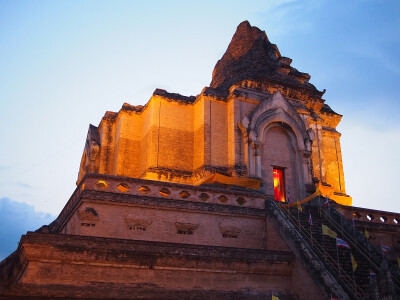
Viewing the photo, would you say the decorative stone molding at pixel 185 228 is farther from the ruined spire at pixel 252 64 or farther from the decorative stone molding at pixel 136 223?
the ruined spire at pixel 252 64

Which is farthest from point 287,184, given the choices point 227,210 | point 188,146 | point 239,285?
point 239,285

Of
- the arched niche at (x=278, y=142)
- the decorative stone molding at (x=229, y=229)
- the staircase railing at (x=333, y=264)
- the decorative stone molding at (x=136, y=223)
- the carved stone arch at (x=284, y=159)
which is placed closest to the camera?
the staircase railing at (x=333, y=264)

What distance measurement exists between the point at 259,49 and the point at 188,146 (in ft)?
24.8

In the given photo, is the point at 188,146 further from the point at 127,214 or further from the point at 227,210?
the point at 127,214

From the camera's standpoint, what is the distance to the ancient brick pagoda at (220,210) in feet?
34.7

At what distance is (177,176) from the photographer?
822 inches

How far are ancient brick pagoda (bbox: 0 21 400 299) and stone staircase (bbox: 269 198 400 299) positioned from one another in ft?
0.15

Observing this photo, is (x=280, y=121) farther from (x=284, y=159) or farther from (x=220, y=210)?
(x=220, y=210)

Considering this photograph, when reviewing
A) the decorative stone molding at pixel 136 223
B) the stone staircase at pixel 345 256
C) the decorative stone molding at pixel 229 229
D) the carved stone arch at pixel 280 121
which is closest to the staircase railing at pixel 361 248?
the stone staircase at pixel 345 256

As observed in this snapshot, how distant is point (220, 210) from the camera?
1452 cm

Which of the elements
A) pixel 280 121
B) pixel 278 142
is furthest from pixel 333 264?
pixel 280 121

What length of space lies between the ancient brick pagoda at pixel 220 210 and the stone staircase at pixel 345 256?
0.15ft

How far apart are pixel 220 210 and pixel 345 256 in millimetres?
4023

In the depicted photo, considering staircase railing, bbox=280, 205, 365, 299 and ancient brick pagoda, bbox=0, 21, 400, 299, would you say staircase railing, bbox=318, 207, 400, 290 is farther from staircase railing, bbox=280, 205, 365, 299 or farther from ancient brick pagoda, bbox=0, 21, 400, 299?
staircase railing, bbox=280, 205, 365, 299
